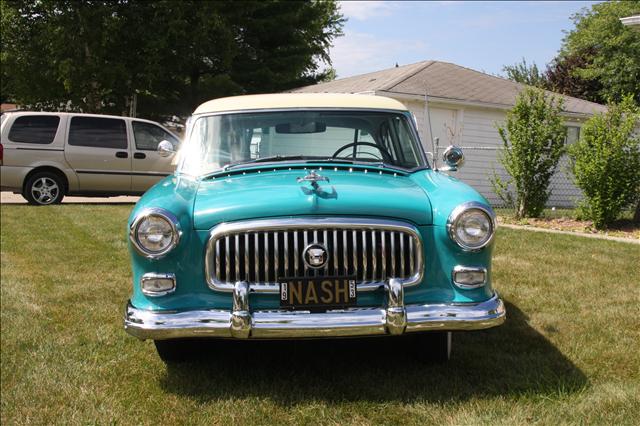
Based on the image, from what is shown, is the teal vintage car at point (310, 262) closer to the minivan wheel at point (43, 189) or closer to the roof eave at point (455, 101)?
the minivan wheel at point (43, 189)

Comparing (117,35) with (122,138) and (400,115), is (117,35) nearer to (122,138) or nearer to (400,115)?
(122,138)

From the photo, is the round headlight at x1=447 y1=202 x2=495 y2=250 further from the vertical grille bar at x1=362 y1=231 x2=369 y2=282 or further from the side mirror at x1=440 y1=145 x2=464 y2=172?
the side mirror at x1=440 y1=145 x2=464 y2=172

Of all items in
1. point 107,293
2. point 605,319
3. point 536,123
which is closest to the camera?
point 605,319

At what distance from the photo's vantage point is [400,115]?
16.4 feet

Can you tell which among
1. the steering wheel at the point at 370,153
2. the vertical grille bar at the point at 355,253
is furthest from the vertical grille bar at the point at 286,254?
the steering wheel at the point at 370,153

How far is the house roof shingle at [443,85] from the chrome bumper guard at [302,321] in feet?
41.3

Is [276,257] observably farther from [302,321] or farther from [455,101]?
[455,101]

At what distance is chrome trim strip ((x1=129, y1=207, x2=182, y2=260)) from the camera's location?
3504 mm

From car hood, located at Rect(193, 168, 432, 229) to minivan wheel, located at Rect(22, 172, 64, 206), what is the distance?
965cm

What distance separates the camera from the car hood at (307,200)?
350cm

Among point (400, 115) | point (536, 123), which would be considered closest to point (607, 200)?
point (536, 123)

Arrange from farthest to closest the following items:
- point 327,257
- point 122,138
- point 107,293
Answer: point 122,138 < point 107,293 < point 327,257

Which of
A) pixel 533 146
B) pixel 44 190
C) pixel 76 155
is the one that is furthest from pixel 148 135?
pixel 533 146

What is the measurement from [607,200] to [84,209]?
8.77 meters
